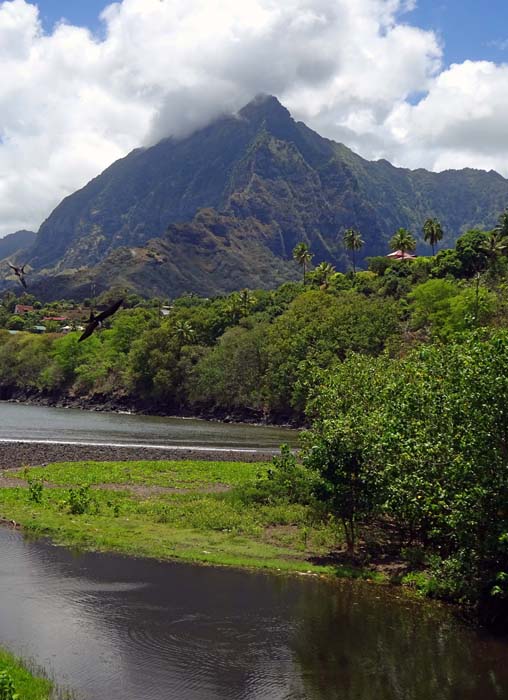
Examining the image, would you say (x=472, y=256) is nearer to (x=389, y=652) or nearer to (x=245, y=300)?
(x=245, y=300)

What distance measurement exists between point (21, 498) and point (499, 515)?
2415 centimetres

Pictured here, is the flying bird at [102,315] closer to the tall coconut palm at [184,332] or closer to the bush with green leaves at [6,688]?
the bush with green leaves at [6,688]

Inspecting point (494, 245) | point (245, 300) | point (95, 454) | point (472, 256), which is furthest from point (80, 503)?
point (245, 300)

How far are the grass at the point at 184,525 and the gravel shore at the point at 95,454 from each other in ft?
35.3

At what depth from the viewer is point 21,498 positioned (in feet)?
113

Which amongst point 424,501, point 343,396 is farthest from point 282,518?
point 424,501

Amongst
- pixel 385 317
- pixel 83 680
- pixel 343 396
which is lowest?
pixel 83 680

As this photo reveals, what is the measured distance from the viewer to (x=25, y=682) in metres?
14.7

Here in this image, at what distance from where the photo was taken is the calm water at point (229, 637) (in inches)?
640

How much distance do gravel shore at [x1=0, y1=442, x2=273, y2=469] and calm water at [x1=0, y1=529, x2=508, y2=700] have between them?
2568 cm

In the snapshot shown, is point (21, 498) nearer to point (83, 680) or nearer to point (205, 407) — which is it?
point (83, 680)

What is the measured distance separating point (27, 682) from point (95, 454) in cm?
4024

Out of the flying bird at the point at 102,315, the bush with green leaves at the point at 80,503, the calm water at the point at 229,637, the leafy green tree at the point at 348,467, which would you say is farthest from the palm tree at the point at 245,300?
the flying bird at the point at 102,315

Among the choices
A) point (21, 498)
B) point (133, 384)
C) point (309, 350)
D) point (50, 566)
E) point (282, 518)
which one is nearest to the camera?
point (50, 566)
